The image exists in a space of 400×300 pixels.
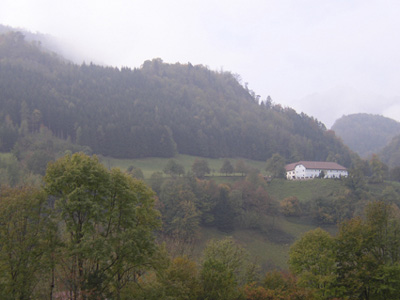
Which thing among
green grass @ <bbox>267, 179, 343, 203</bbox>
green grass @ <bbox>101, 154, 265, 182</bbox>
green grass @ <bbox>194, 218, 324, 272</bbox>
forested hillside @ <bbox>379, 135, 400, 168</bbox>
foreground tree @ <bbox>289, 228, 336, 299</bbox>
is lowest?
green grass @ <bbox>194, 218, 324, 272</bbox>

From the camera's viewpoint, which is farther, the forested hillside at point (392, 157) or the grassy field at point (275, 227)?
the forested hillside at point (392, 157)

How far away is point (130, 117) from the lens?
142 meters

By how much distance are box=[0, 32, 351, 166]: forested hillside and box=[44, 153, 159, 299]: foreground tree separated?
9333cm

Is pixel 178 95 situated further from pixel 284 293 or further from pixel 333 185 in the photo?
pixel 284 293

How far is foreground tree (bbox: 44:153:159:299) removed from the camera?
1841 centimetres

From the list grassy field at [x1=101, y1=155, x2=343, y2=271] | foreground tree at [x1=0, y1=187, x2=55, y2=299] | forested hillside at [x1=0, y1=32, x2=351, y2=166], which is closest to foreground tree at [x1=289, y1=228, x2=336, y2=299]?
grassy field at [x1=101, y1=155, x2=343, y2=271]

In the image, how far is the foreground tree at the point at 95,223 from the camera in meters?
18.4

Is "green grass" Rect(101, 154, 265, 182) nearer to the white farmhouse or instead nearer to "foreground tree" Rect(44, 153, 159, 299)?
the white farmhouse

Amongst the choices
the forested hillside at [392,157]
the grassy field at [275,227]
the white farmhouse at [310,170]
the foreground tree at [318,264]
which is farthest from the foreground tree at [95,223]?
the forested hillside at [392,157]

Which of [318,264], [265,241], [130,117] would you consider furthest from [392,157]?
[318,264]

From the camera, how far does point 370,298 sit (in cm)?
2766

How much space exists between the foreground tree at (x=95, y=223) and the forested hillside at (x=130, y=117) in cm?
9333

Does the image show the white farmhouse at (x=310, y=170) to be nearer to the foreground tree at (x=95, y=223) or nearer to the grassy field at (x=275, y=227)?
the grassy field at (x=275, y=227)

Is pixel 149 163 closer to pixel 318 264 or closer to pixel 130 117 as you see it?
pixel 130 117
